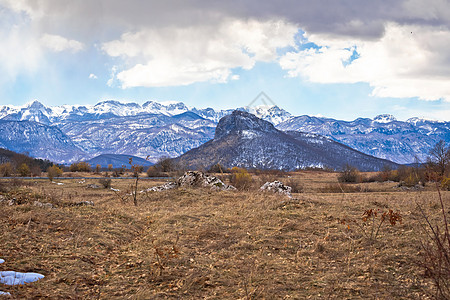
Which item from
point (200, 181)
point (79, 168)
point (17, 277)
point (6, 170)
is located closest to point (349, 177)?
point (200, 181)

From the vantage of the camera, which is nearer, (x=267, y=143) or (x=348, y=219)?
(x=348, y=219)

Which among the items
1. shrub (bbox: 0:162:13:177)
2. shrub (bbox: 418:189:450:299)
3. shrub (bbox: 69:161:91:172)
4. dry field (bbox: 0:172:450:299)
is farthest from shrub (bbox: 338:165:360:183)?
shrub (bbox: 69:161:91:172)

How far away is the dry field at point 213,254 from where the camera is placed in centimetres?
612

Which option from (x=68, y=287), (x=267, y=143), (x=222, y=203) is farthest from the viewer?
(x=267, y=143)

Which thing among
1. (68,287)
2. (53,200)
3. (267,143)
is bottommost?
(68,287)

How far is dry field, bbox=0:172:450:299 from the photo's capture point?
6.12 metres

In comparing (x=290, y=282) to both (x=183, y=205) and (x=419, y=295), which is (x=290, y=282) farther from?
(x=183, y=205)

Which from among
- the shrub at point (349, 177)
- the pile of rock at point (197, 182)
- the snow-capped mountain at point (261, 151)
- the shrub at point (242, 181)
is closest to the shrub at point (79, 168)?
the shrub at point (242, 181)

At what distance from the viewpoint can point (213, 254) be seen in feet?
27.1

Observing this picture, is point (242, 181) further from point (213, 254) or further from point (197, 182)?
point (213, 254)

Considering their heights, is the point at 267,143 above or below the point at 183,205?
above

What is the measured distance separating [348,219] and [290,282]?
218 inches

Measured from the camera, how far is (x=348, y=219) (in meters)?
11.3

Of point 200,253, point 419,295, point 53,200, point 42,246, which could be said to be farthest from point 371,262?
point 53,200
